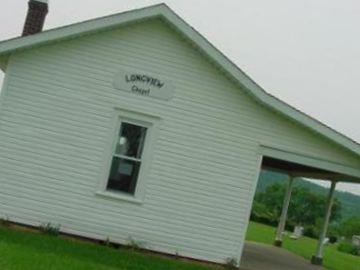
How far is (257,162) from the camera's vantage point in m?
17.9

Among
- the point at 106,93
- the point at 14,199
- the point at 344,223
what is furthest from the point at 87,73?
the point at 344,223

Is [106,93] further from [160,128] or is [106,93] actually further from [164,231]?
[164,231]

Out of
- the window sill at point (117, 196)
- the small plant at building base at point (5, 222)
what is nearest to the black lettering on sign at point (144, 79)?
the window sill at point (117, 196)

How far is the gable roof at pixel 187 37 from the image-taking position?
55.3ft

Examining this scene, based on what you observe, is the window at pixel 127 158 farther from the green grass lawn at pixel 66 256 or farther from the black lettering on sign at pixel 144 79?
the green grass lawn at pixel 66 256

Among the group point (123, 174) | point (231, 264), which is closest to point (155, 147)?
point (123, 174)

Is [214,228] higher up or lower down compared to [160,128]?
lower down

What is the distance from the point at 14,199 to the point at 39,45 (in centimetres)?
353

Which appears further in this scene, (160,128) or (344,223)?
(344,223)

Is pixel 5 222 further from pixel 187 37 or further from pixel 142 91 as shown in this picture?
pixel 187 37

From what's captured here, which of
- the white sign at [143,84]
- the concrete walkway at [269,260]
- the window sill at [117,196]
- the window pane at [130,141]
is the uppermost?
the white sign at [143,84]

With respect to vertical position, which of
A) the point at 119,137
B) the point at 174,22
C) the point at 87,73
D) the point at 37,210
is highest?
the point at 174,22

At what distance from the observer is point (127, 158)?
695 inches

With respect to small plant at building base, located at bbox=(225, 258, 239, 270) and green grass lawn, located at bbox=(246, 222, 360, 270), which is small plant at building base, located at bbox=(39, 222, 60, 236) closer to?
small plant at building base, located at bbox=(225, 258, 239, 270)
